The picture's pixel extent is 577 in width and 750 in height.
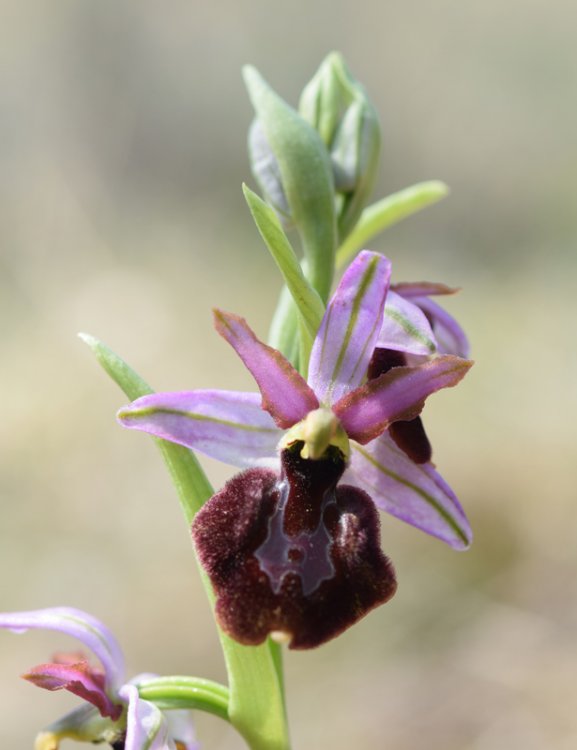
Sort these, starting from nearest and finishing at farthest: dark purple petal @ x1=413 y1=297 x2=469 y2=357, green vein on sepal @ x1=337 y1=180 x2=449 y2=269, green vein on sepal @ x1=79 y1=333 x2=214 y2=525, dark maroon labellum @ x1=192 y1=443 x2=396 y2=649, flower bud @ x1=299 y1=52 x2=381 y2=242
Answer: dark maroon labellum @ x1=192 y1=443 x2=396 y2=649
green vein on sepal @ x1=79 y1=333 x2=214 y2=525
dark purple petal @ x1=413 y1=297 x2=469 y2=357
flower bud @ x1=299 y1=52 x2=381 y2=242
green vein on sepal @ x1=337 y1=180 x2=449 y2=269

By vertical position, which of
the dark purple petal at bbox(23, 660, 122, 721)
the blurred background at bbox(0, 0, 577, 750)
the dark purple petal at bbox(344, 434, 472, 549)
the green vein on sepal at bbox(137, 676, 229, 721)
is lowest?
the blurred background at bbox(0, 0, 577, 750)

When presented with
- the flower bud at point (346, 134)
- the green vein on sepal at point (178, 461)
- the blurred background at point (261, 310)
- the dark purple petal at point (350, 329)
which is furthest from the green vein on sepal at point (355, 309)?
the blurred background at point (261, 310)

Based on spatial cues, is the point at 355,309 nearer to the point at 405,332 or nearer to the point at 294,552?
the point at 405,332

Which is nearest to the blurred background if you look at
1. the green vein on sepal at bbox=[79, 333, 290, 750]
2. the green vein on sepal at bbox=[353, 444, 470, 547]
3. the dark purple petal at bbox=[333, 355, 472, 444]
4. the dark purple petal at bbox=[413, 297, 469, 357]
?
the green vein on sepal at bbox=[79, 333, 290, 750]

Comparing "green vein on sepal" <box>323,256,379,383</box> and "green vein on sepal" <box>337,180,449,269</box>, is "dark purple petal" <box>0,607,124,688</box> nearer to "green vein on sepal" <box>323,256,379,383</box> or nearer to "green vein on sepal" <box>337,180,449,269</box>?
"green vein on sepal" <box>323,256,379,383</box>

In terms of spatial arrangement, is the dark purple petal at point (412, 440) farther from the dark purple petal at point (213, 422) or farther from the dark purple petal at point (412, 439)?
the dark purple petal at point (213, 422)

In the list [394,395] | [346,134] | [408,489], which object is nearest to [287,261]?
[394,395]

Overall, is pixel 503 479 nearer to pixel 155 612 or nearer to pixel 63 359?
pixel 155 612

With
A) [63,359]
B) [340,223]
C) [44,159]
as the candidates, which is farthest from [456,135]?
[340,223]
